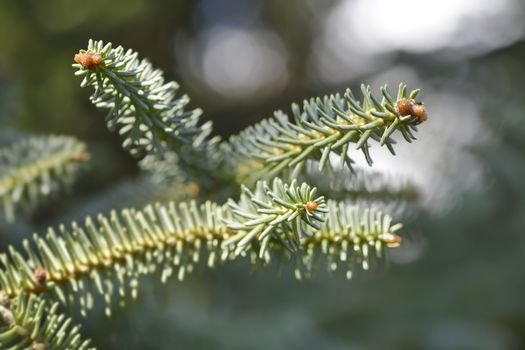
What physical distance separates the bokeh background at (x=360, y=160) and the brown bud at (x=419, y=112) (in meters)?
0.32

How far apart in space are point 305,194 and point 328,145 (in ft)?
0.19

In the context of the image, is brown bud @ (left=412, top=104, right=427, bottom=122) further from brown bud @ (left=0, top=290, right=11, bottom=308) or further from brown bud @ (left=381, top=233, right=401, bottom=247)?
brown bud @ (left=0, top=290, right=11, bottom=308)

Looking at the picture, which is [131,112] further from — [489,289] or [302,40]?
[302,40]

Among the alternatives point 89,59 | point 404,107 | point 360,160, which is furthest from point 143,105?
point 360,160

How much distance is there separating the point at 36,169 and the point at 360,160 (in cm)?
41

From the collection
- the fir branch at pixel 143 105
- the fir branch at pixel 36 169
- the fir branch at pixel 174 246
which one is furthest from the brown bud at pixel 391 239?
the fir branch at pixel 36 169

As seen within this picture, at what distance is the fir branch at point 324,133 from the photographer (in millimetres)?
382

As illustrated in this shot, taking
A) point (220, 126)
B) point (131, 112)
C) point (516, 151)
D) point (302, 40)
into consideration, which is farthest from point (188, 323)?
point (302, 40)

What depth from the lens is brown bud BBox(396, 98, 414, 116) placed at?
38 cm

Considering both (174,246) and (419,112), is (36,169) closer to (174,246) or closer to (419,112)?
(174,246)

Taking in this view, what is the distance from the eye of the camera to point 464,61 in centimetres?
175

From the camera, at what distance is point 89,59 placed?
361mm

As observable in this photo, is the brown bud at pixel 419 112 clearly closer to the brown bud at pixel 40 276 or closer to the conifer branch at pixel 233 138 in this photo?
the conifer branch at pixel 233 138

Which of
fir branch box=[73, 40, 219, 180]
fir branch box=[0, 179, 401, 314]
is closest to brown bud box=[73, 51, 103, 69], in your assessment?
fir branch box=[73, 40, 219, 180]
